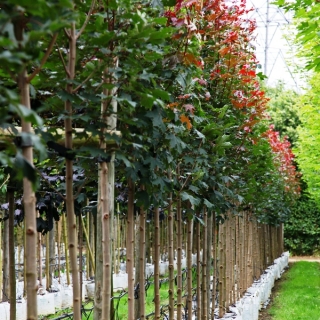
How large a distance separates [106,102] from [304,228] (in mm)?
33209

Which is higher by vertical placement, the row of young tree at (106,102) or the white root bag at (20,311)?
the row of young tree at (106,102)

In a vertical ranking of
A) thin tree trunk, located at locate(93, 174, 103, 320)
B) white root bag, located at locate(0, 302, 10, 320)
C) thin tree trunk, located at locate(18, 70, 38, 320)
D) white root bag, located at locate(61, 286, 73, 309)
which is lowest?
white root bag, located at locate(61, 286, 73, 309)

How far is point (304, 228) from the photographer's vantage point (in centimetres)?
3481

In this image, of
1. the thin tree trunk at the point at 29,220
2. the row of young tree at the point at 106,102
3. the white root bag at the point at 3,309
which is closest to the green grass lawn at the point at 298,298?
the white root bag at the point at 3,309

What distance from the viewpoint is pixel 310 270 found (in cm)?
2506

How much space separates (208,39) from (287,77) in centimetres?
4240

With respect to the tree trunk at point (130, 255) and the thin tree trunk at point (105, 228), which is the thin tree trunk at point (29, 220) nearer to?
the thin tree trunk at point (105, 228)

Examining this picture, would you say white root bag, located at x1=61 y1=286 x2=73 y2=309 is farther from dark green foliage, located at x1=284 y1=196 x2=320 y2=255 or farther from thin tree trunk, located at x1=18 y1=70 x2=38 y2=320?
dark green foliage, located at x1=284 y1=196 x2=320 y2=255

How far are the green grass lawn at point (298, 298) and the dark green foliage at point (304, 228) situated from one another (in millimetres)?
10409

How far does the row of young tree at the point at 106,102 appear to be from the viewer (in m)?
2.03

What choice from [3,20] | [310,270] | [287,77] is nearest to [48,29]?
[3,20]

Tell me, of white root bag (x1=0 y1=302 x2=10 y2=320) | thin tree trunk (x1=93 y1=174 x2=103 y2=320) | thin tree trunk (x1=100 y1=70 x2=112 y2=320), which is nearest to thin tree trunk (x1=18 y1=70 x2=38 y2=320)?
thin tree trunk (x1=100 y1=70 x2=112 y2=320)

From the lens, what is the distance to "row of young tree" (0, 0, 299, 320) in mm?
2033

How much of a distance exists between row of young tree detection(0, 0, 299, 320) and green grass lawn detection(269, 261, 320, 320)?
760 centimetres
